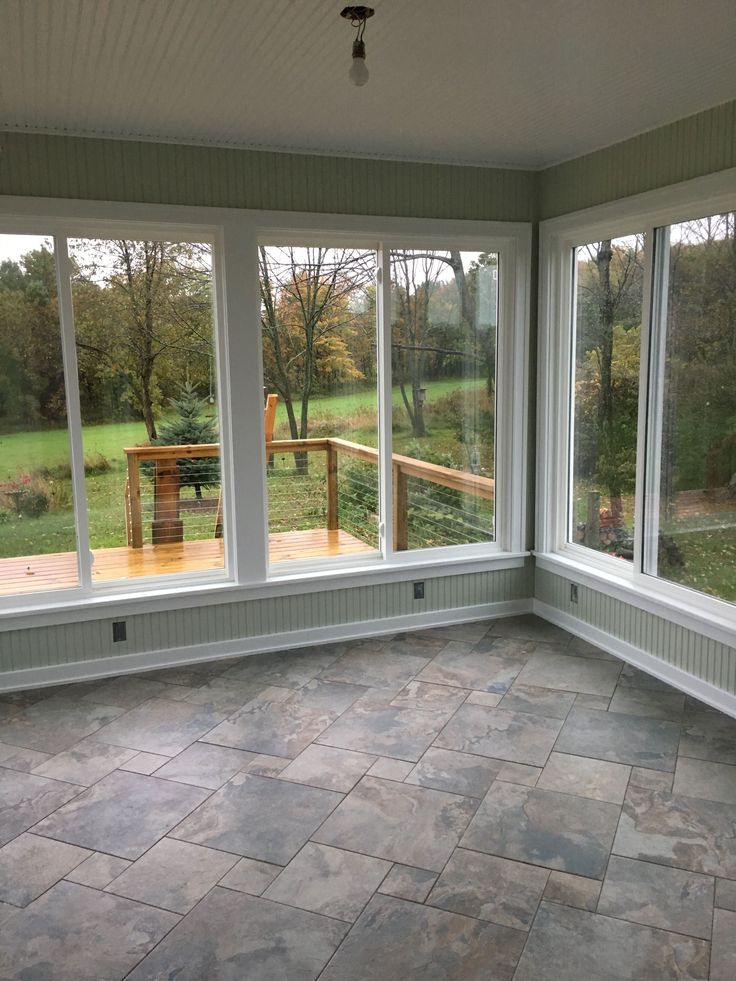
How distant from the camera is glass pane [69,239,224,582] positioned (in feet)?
12.9

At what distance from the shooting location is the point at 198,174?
3898mm

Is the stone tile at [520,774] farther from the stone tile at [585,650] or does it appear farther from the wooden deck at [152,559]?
the wooden deck at [152,559]

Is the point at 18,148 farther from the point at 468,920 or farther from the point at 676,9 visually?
the point at 468,920

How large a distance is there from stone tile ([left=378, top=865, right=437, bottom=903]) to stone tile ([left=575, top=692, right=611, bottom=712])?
1422 millimetres

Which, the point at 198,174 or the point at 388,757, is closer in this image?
the point at 388,757

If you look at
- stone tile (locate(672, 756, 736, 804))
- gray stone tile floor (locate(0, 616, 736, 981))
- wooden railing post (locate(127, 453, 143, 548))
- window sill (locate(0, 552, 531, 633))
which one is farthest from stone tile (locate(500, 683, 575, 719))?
wooden railing post (locate(127, 453, 143, 548))

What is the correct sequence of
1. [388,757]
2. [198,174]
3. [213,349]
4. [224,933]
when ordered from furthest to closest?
[213,349] < [198,174] < [388,757] < [224,933]

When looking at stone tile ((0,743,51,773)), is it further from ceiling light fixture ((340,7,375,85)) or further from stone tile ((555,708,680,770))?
ceiling light fixture ((340,7,375,85))

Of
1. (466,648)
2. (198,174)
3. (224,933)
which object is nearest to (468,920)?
(224,933)

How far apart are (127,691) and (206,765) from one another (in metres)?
0.90

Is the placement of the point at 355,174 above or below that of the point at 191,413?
above

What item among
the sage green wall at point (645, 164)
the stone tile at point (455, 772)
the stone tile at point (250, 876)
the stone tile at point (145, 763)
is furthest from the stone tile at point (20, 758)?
the sage green wall at point (645, 164)

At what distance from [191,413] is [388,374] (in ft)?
3.68

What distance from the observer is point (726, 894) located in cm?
234
